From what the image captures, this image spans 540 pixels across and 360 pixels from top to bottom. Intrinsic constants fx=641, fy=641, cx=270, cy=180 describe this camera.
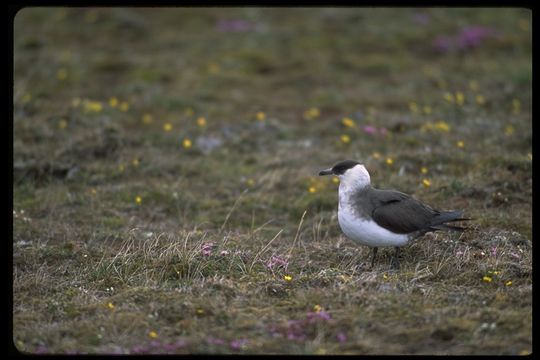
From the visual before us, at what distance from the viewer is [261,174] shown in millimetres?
9656

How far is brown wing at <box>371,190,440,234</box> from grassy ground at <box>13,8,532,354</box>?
15.8 inches

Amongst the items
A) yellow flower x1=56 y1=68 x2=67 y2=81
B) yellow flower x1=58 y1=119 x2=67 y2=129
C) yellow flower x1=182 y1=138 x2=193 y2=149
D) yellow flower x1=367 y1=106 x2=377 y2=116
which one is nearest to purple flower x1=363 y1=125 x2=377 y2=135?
yellow flower x1=367 y1=106 x2=377 y2=116

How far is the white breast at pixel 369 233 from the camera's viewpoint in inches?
242

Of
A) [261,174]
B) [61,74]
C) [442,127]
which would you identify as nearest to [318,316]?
[261,174]

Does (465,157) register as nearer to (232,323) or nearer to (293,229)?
(293,229)

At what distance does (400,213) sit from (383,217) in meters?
0.20

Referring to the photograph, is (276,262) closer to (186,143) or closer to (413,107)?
(186,143)

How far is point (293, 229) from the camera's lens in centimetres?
812

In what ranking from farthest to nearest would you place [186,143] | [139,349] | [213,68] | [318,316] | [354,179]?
1. [213,68]
2. [186,143]
3. [354,179]
4. [318,316]
5. [139,349]

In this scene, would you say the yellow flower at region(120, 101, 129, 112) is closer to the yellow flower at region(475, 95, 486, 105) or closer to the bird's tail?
the yellow flower at region(475, 95, 486, 105)

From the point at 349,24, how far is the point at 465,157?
750 cm

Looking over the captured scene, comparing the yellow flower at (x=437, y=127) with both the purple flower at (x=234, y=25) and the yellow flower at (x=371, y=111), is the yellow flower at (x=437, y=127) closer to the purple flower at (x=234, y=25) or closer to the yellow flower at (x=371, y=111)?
the yellow flower at (x=371, y=111)

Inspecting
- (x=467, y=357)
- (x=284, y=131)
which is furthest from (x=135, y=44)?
(x=467, y=357)

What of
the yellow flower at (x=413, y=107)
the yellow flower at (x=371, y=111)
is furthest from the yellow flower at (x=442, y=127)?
the yellow flower at (x=371, y=111)
